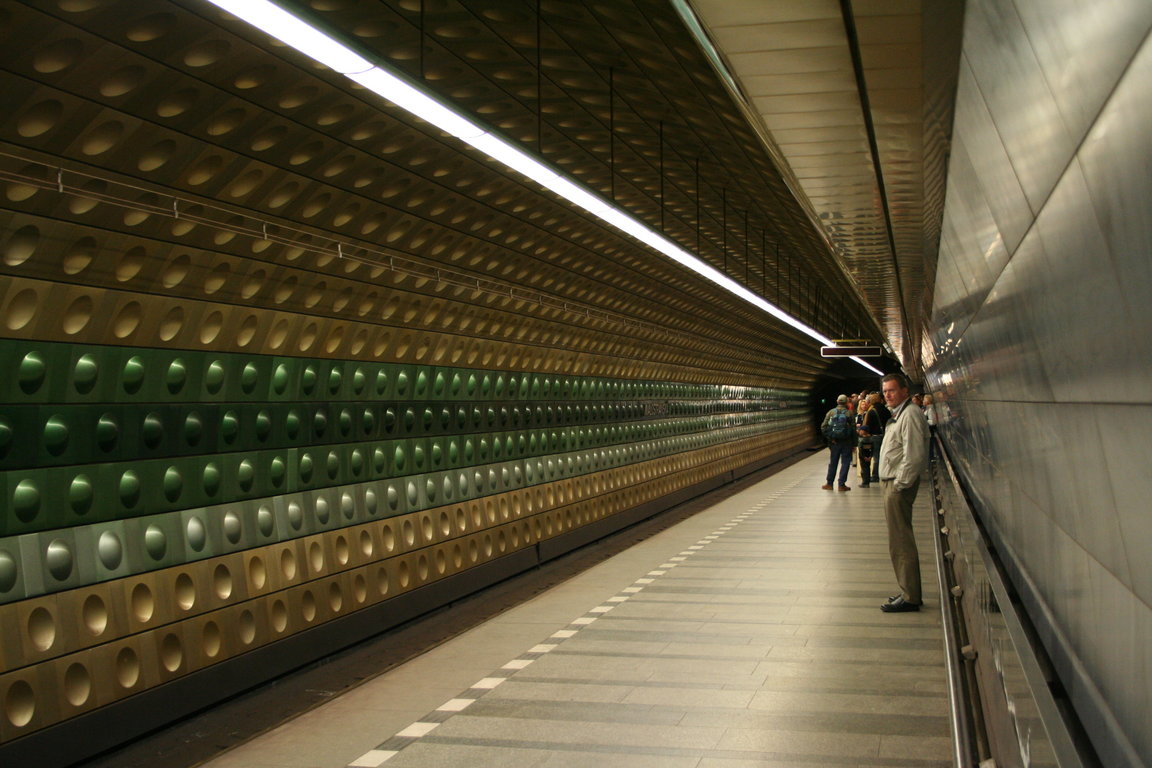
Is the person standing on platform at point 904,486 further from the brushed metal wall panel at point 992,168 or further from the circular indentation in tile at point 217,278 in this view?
the circular indentation in tile at point 217,278

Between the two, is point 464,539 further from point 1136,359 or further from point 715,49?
point 1136,359

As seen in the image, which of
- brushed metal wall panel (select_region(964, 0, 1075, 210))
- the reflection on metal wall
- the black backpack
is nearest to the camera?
the reflection on metal wall

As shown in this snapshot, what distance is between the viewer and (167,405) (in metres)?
6.56

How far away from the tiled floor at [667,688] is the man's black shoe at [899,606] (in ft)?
0.38

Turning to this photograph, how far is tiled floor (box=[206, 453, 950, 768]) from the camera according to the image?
5426 millimetres

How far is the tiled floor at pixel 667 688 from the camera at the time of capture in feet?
17.8

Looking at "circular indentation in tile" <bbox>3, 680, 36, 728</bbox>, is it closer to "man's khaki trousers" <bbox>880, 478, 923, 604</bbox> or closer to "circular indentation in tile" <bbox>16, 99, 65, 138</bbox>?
"circular indentation in tile" <bbox>16, 99, 65, 138</bbox>

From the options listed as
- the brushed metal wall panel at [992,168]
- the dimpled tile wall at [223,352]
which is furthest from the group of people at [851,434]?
the brushed metal wall panel at [992,168]

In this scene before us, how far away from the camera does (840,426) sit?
19.8 metres

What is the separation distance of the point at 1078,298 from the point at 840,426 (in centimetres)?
1685

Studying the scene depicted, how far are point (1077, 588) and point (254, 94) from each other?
15.3 ft

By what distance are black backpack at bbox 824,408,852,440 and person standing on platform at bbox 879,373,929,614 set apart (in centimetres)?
1135

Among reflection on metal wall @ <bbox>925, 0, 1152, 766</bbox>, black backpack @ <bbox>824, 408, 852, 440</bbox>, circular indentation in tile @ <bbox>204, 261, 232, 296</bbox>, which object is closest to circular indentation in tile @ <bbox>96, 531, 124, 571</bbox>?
circular indentation in tile @ <bbox>204, 261, 232, 296</bbox>

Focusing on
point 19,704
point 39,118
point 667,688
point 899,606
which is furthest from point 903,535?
point 39,118
